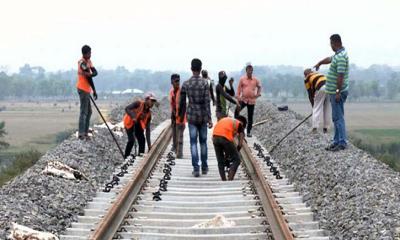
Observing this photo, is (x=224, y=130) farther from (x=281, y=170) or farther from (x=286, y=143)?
(x=286, y=143)

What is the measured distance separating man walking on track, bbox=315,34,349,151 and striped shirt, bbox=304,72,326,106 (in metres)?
2.10

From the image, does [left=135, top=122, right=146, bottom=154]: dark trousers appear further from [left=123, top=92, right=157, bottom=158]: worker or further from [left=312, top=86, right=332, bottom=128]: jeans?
[left=312, top=86, right=332, bottom=128]: jeans

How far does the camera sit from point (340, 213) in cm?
784

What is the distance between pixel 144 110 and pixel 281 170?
9.42ft

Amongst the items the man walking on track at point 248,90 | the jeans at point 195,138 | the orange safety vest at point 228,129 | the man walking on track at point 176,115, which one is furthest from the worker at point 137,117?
the man walking on track at point 248,90

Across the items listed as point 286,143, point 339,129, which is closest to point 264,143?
point 286,143

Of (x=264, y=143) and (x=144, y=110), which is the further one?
(x=264, y=143)

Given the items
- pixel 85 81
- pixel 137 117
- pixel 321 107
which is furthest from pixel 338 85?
pixel 85 81

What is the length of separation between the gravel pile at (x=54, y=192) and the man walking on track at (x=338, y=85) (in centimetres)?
385

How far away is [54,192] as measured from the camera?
8.98m

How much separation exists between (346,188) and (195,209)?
1947 mm

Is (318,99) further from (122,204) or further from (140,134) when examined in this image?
(122,204)

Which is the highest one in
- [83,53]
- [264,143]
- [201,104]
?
[83,53]

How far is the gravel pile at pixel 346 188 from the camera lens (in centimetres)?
702
